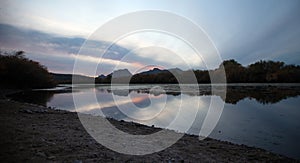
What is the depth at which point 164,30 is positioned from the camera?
1153 centimetres

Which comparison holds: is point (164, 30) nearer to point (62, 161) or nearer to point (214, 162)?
point (214, 162)

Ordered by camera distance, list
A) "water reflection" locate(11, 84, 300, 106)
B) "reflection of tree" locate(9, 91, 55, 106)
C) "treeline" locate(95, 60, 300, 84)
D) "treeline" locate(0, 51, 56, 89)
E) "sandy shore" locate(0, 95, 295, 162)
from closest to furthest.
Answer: "sandy shore" locate(0, 95, 295, 162)
"reflection of tree" locate(9, 91, 55, 106)
"water reflection" locate(11, 84, 300, 106)
"treeline" locate(0, 51, 56, 89)
"treeline" locate(95, 60, 300, 84)

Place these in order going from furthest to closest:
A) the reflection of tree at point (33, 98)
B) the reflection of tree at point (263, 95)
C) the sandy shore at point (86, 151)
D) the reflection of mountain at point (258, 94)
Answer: the reflection of mountain at point (258, 94) → the reflection of tree at point (263, 95) → the reflection of tree at point (33, 98) → the sandy shore at point (86, 151)

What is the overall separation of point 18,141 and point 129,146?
10.1ft

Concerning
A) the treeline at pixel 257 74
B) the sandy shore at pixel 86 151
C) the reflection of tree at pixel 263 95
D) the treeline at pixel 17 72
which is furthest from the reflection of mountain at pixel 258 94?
the treeline at pixel 17 72

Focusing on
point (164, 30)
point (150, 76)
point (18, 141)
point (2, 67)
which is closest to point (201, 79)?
point (150, 76)

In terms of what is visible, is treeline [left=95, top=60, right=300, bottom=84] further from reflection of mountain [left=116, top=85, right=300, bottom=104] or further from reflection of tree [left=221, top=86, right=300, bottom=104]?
reflection of tree [left=221, top=86, right=300, bottom=104]

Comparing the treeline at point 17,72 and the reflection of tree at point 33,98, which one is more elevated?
the treeline at point 17,72

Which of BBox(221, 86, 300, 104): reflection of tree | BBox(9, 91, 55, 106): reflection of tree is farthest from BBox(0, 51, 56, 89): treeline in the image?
BBox(221, 86, 300, 104): reflection of tree

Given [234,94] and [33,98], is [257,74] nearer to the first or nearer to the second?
[234,94]

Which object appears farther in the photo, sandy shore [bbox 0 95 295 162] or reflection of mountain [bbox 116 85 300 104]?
reflection of mountain [bbox 116 85 300 104]

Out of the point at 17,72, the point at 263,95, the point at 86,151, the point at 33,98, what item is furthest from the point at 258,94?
the point at 17,72

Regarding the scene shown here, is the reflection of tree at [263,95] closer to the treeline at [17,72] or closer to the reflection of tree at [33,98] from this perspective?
the reflection of tree at [33,98]

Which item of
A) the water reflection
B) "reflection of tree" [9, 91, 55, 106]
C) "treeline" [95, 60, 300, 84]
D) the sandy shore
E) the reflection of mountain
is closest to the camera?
the sandy shore
